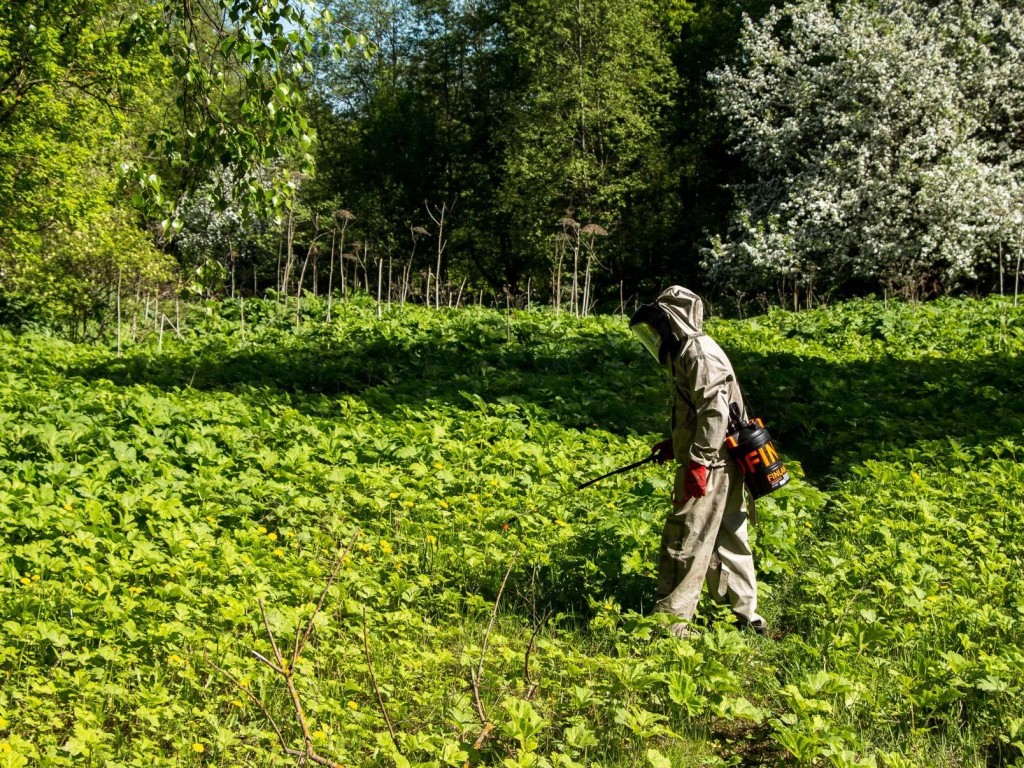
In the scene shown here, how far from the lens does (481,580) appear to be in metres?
6.39

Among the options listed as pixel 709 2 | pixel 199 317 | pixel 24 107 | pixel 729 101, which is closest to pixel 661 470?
pixel 199 317

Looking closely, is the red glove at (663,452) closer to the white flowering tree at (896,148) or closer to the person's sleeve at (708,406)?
the person's sleeve at (708,406)

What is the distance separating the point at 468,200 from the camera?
115 ft

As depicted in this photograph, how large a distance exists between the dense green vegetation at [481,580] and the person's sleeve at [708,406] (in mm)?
945

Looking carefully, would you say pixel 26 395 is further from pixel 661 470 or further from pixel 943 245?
pixel 943 245

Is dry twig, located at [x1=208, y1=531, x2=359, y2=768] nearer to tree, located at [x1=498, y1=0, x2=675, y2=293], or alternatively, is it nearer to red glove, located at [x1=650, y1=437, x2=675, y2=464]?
red glove, located at [x1=650, y1=437, x2=675, y2=464]

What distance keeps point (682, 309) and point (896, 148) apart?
20.7m

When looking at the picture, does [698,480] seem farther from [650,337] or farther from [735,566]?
[650,337]

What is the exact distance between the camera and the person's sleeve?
5441 mm

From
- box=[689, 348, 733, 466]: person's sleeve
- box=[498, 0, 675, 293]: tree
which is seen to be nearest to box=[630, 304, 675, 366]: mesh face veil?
box=[689, 348, 733, 466]: person's sleeve

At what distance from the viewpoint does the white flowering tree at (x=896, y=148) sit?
22.7 m

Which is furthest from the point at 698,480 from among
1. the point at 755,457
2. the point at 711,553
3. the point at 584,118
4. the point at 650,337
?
the point at 584,118

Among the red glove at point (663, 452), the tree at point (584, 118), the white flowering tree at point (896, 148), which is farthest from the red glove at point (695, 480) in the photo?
the tree at point (584, 118)

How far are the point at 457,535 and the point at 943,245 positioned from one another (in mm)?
19329
